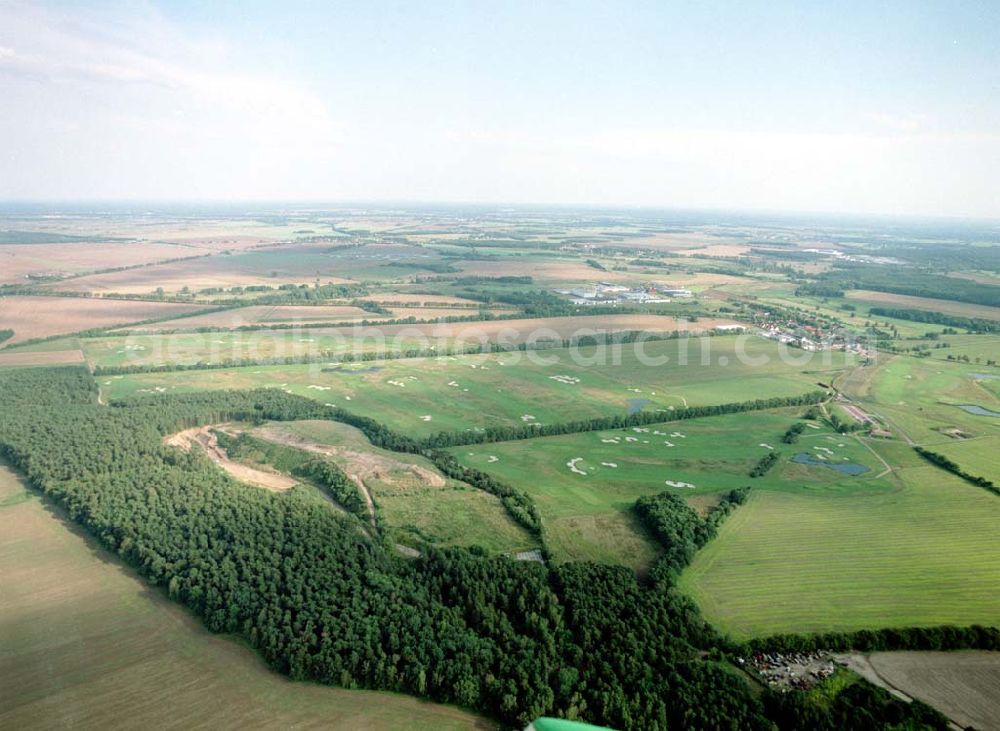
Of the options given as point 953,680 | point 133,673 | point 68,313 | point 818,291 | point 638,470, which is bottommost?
point 133,673

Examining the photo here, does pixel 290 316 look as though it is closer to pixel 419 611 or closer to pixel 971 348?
pixel 419 611

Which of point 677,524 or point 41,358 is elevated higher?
point 41,358

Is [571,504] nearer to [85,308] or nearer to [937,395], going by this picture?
[937,395]

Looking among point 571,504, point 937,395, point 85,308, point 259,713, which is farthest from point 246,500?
point 85,308

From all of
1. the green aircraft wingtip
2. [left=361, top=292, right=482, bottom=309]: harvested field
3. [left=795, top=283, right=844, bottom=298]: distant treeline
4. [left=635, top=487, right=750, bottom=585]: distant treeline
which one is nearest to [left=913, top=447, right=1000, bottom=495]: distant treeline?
[left=635, top=487, right=750, bottom=585]: distant treeline

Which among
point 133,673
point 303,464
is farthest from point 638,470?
point 133,673

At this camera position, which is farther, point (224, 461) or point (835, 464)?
point (835, 464)
